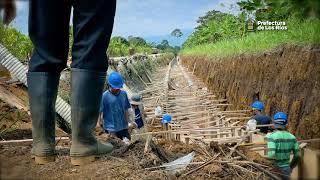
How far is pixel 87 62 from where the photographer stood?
9.02 feet

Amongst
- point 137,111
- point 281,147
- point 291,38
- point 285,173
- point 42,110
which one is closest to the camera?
point 42,110

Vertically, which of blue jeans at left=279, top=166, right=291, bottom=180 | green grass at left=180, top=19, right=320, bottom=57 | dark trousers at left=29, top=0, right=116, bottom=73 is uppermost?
green grass at left=180, top=19, right=320, bottom=57

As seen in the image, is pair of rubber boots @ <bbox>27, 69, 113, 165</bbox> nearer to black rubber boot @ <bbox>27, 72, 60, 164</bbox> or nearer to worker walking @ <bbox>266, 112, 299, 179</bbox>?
black rubber boot @ <bbox>27, 72, 60, 164</bbox>

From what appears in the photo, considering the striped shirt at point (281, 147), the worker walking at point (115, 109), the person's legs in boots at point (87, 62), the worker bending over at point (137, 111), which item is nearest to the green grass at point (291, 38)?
the striped shirt at point (281, 147)

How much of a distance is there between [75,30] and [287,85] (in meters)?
5.21

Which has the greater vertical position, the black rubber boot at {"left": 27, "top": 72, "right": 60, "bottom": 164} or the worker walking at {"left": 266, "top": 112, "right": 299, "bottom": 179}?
the black rubber boot at {"left": 27, "top": 72, "right": 60, "bottom": 164}

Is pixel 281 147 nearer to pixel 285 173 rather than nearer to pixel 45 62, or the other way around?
pixel 285 173

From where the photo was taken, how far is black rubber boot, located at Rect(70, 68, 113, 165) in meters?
2.77

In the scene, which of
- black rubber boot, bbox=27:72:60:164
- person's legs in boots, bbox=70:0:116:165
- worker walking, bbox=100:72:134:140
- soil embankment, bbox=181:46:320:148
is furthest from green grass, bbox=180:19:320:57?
black rubber boot, bbox=27:72:60:164

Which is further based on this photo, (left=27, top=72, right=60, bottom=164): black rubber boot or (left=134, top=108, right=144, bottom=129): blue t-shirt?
(left=134, top=108, right=144, bottom=129): blue t-shirt

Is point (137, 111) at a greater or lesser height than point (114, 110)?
lesser

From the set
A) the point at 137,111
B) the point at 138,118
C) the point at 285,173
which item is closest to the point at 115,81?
the point at 138,118

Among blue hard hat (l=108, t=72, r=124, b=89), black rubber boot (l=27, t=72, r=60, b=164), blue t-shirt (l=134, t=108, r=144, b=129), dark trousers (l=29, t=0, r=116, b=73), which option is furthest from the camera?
blue t-shirt (l=134, t=108, r=144, b=129)

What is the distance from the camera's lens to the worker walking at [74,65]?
2750 mm
